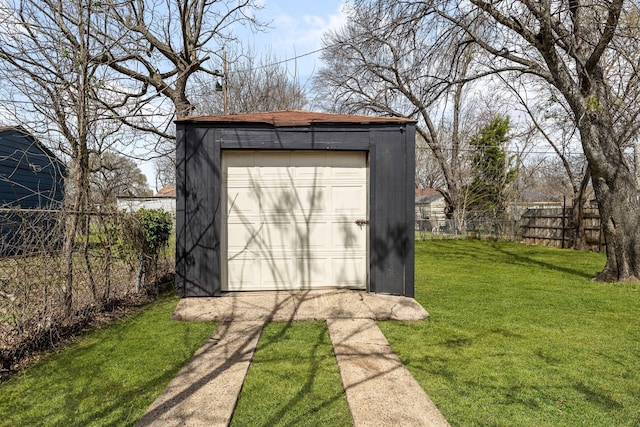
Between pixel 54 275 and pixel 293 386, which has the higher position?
pixel 54 275

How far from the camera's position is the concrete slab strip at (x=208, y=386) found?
2285 mm

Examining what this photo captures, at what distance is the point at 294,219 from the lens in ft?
17.3

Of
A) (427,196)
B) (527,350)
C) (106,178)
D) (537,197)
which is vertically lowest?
(527,350)

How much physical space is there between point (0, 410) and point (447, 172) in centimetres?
1984

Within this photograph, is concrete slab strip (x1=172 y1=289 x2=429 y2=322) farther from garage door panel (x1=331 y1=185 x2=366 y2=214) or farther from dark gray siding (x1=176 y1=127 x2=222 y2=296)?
garage door panel (x1=331 y1=185 x2=366 y2=214)

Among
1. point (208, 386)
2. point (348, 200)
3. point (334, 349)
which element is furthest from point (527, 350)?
point (208, 386)

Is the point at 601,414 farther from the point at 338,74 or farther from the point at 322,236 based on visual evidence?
the point at 338,74

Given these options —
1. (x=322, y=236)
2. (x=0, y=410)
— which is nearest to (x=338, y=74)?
(x=322, y=236)

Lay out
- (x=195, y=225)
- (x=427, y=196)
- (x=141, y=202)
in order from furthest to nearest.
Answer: (x=427, y=196) → (x=141, y=202) → (x=195, y=225)

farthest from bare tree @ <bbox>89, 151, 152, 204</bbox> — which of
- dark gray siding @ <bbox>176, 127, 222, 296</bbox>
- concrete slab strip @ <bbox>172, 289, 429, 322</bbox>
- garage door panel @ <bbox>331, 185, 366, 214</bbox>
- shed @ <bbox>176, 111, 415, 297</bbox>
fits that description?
garage door panel @ <bbox>331, 185, 366, 214</bbox>

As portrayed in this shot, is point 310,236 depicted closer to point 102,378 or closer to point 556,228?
point 102,378

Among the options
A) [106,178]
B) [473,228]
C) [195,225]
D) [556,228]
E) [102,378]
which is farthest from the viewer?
[473,228]

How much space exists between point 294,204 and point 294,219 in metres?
0.22

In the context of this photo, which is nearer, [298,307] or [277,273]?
[298,307]
